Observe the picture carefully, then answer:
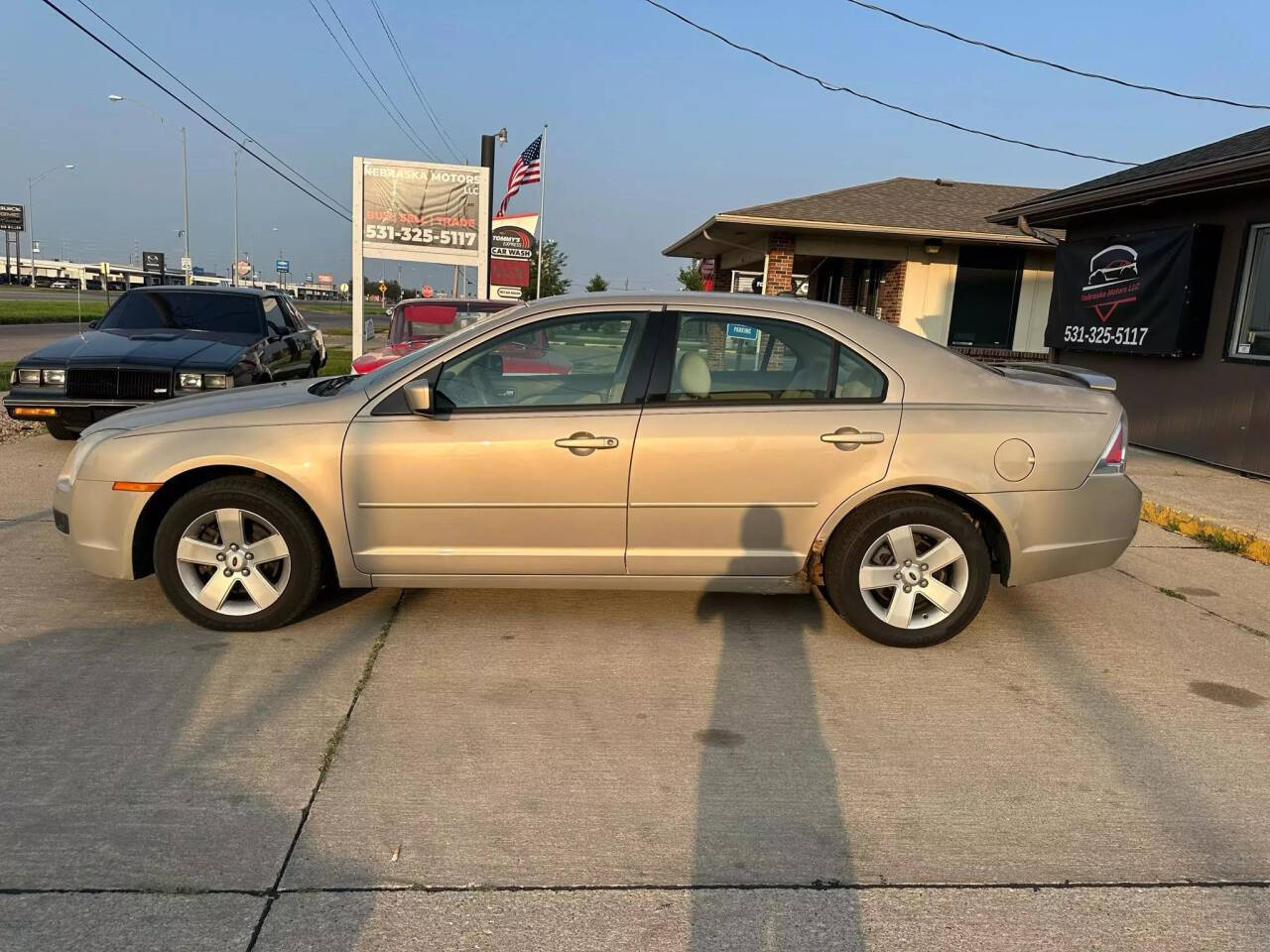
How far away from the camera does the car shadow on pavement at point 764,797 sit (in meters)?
2.59

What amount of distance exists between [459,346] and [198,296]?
729 cm

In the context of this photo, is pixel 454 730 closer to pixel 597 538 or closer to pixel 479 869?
pixel 479 869

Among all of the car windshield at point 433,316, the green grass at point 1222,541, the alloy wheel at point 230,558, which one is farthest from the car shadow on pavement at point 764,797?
the car windshield at point 433,316

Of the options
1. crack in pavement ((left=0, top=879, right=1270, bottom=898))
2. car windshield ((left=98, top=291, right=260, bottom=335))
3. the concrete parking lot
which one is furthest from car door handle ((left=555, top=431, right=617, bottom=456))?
car windshield ((left=98, top=291, right=260, bottom=335))

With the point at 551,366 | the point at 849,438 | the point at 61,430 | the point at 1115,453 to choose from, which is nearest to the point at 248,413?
the point at 551,366

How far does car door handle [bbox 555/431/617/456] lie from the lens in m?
4.34

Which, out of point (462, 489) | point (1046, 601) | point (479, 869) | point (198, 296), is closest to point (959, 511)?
point (1046, 601)

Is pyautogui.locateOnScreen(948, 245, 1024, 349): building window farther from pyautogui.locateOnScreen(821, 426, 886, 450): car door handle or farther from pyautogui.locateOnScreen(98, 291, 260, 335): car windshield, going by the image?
pyautogui.locateOnScreen(821, 426, 886, 450): car door handle

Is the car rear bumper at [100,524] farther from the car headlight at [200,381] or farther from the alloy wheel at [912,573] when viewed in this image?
the car headlight at [200,381]

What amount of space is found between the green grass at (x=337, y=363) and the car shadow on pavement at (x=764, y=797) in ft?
46.3

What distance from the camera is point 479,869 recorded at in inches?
109

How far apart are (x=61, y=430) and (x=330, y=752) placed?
734cm

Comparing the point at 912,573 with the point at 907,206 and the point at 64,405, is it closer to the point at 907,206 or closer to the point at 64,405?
the point at 64,405

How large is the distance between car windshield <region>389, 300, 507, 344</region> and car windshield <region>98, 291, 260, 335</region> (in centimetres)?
151
